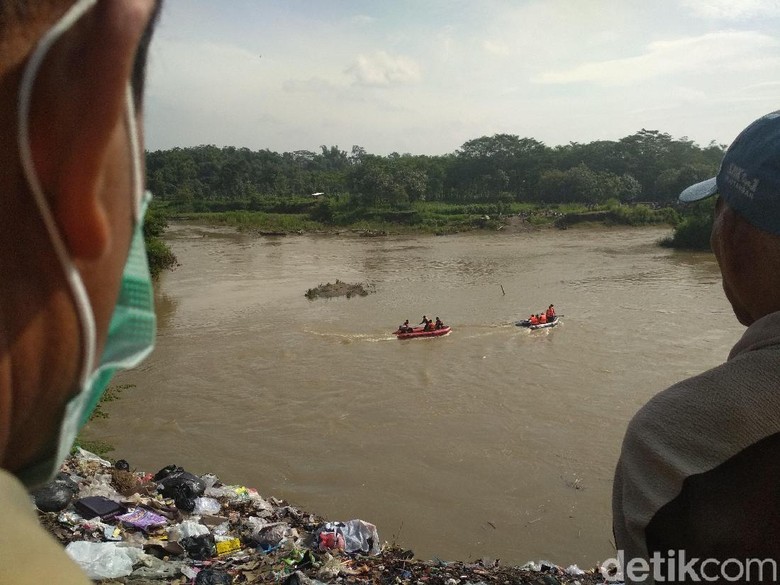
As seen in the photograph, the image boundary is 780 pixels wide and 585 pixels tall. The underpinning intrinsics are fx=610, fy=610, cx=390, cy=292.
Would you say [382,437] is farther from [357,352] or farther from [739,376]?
[739,376]

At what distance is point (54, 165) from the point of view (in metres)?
0.43

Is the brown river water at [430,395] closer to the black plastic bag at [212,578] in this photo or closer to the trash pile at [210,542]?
the trash pile at [210,542]

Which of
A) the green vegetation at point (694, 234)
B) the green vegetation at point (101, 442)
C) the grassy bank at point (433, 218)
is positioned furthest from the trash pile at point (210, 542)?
the grassy bank at point (433, 218)

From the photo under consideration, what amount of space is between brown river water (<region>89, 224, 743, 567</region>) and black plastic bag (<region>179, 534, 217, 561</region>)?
2021 millimetres

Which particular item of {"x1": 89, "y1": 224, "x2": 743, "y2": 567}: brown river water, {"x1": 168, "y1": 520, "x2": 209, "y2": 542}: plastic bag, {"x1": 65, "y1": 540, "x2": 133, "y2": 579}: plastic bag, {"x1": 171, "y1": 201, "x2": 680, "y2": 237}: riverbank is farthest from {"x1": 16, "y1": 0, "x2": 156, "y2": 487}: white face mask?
{"x1": 171, "y1": 201, "x2": 680, "y2": 237}: riverbank

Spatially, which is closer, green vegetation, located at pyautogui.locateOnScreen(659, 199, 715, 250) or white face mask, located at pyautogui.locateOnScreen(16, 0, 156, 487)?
white face mask, located at pyautogui.locateOnScreen(16, 0, 156, 487)

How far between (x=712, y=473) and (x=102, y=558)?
4.36 meters

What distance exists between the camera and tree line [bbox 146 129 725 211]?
4244cm

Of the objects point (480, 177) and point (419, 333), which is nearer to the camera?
point (419, 333)

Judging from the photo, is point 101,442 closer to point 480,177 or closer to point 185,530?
point 185,530

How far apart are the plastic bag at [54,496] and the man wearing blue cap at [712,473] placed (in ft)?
16.5

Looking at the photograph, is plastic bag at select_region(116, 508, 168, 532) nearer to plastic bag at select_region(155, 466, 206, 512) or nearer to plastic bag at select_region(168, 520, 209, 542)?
plastic bag at select_region(168, 520, 209, 542)

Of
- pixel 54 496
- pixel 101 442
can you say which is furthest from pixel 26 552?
pixel 101 442

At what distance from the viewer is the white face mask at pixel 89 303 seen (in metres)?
0.42
